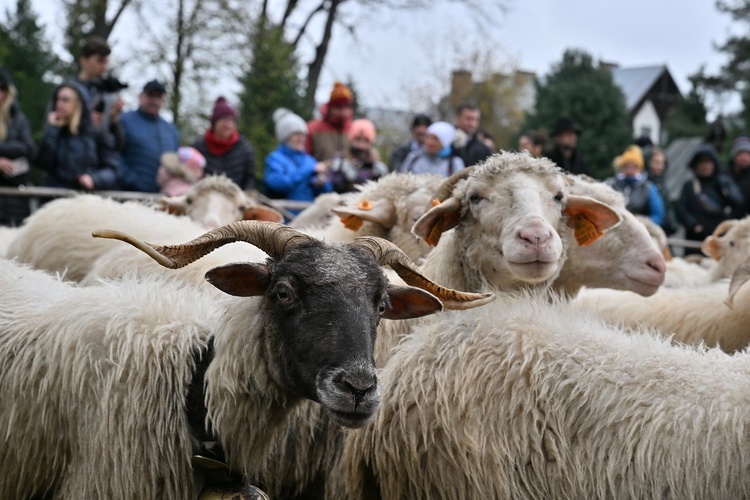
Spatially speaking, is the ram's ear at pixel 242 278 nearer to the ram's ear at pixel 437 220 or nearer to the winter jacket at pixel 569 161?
the ram's ear at pixel 437 220

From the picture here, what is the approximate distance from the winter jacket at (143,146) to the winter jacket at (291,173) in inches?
39.4

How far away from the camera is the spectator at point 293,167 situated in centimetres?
878

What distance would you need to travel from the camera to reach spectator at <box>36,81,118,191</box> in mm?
7727

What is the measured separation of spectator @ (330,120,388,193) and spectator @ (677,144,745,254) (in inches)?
154

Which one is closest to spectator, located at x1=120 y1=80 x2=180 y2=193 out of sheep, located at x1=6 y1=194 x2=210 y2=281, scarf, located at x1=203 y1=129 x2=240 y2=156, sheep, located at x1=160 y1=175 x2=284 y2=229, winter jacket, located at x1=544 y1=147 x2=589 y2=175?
scarf, located at x1=203 y1=129 x2=240 y2=156

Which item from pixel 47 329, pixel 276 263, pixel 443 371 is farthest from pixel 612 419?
pixel 47 329

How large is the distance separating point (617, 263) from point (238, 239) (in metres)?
2.37

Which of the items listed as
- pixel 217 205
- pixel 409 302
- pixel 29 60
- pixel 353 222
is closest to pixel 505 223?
pixel 409 302

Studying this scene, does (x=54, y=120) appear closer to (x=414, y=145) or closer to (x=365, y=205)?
(x=414, y=145)

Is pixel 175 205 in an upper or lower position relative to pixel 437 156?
lower

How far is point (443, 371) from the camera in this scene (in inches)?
131

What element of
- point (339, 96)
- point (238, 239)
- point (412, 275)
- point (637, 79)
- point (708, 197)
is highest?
point (637, 79)

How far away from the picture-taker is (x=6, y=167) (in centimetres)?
783

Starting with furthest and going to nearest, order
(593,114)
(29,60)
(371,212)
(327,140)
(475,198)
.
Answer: (593,114)
(29,60)
(327,140)
(371,212)
(475,198)
